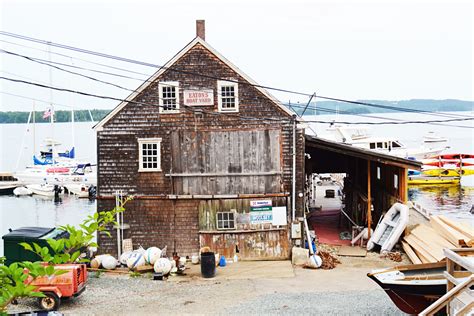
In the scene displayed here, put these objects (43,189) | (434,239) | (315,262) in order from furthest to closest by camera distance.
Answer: (43,189) < (315,262) < (434,239)

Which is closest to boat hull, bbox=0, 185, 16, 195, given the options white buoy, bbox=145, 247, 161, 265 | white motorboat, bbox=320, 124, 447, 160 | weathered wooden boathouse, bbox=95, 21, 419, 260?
white motorboat, bbox=320, 124, 447, 160

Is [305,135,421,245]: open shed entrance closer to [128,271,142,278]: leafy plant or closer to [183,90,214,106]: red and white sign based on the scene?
[183,90,214,106]: red and white sign

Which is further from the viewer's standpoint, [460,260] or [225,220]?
[225,220]

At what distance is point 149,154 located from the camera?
25.6 m

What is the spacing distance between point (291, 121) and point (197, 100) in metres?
4.20

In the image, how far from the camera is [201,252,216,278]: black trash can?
2238 cm

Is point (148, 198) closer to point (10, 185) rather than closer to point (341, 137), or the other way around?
point (341, 137)

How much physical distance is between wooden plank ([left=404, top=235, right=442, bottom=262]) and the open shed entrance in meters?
1.91

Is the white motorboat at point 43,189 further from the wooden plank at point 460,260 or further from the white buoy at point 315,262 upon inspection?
the wooden plank at point 460,260

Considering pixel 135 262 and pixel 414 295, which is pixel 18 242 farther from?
pixel 414 295

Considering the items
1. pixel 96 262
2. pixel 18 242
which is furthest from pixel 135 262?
pixel 18 242

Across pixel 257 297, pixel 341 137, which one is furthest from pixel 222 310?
pixel 341 137

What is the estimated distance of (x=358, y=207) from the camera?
104 ft

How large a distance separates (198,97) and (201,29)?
306 centimetres
